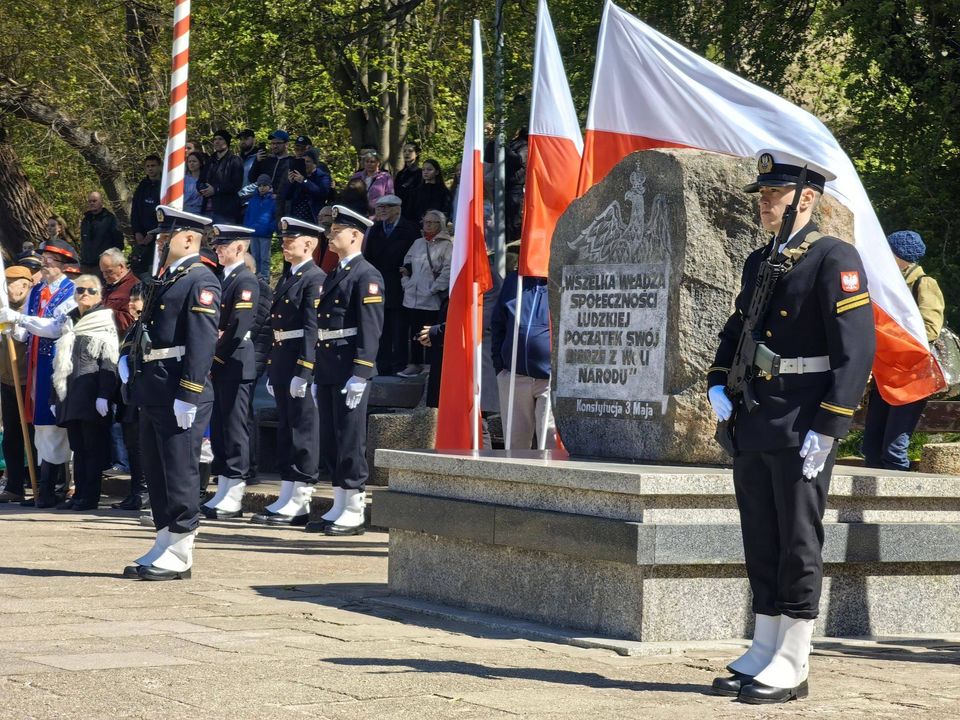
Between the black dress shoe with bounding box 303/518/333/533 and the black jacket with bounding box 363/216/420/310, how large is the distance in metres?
3.99

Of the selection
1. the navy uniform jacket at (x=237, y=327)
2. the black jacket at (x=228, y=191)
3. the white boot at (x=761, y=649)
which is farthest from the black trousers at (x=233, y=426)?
the white boot at (x=761, y=649)

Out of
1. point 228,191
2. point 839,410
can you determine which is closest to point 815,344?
point 839,410

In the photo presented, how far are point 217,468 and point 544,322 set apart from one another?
3140 mm

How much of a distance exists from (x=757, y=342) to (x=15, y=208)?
68.2 feet

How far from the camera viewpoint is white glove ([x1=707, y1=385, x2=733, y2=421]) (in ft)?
19.6

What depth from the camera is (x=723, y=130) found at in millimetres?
9367

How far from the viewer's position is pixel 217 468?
12.5m

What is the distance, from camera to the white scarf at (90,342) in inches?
499

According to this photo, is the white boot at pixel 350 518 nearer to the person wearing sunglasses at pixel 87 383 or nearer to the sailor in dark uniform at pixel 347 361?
the sailor in dark uniform at pixel 347 361

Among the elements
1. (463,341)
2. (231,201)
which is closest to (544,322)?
(463,341)

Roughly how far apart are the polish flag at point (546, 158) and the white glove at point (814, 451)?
4.82 m

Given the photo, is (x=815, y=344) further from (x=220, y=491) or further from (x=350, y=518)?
(x=220, y=491)

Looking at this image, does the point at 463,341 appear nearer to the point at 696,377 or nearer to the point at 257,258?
the point at 696,377

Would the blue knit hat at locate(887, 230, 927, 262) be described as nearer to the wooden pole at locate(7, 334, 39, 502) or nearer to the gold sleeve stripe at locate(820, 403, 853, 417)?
the gold sleeve stripe at locate(820, 403, 853, 417)
